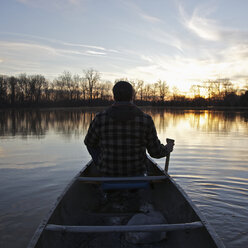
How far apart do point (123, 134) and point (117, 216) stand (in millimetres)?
1140

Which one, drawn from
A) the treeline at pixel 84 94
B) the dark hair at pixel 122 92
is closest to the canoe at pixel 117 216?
the dark hair at pixel 122 92

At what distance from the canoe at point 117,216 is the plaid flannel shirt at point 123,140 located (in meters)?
0.17

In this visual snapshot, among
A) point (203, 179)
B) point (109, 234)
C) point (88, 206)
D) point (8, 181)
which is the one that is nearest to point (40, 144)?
point (8, 181)

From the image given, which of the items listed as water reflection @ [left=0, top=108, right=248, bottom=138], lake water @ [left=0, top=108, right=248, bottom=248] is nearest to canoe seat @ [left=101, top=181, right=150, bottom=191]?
lake water @ [left=0, top=108, right=248, bottom=248]

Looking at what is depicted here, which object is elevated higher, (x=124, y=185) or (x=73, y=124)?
(x=124, y=185)

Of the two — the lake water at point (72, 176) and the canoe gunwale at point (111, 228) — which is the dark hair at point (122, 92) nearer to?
the canoe gunwale at point (111, 228)

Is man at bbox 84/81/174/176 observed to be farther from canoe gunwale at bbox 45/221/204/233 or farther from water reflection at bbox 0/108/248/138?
water reflection at bbox 0/108/248/138

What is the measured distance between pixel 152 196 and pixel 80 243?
4.61ft

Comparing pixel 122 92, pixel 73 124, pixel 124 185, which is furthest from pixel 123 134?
pixel 73 124

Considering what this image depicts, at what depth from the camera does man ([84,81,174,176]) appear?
302 cm

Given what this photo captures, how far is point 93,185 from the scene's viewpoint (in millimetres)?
3969

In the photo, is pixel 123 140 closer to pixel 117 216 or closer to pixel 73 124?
pixel 117 216

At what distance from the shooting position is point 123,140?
3.07 m

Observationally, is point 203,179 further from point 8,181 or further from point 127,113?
point 8,181
